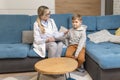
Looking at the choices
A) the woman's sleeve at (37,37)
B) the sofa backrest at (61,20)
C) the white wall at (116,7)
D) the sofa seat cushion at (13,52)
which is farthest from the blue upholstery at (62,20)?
the white wall at (116,7)

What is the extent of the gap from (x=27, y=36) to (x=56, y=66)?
45.4 inches

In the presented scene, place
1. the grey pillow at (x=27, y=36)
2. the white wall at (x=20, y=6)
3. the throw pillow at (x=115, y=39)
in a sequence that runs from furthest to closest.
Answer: the white wall at (x=20, y=6)
the grey pillow at (x=27, y=36)
the throw pillow at (x=115, y=39)

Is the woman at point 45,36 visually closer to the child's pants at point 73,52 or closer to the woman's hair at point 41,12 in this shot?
the woman's hair at point 41,12

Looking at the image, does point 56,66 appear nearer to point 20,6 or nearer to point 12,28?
point 12,28

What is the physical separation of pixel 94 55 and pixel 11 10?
7.60 ft

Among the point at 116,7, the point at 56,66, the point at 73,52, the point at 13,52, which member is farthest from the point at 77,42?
the point at 116,7

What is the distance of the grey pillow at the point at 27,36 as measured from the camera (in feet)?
10.8

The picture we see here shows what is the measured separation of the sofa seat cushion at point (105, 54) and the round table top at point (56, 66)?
0.33 metres

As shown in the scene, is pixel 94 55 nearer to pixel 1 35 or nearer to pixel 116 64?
pixel 116 64

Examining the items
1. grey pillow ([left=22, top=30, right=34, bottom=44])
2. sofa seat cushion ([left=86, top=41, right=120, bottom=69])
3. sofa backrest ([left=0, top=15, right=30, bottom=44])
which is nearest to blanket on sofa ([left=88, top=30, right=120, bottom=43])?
sofa seat cushion ([left=86, top=41, right=120, bottom=69])

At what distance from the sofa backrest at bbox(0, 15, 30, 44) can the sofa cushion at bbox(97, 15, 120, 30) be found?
49.9 inches

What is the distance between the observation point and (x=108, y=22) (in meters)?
3.62

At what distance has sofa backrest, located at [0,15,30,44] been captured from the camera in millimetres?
3402

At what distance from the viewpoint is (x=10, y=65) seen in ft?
9.66
